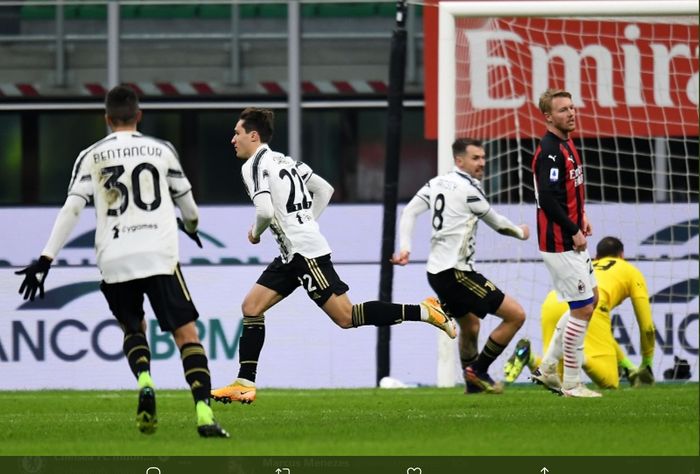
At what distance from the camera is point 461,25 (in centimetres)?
1414

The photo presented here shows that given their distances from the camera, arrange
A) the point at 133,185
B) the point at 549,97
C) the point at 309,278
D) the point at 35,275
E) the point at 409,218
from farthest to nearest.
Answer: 1. the point at 409,218
2. the point at 549,97
3. the point at 309,278
4. the point at 35,275
5. the point at 133,185

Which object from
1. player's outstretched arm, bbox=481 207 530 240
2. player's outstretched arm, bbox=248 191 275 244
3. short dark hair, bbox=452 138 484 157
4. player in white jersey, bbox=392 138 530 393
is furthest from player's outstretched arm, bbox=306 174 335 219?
short dark hair, bbox=452 138 484 157

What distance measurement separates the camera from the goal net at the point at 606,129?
13.9 metres

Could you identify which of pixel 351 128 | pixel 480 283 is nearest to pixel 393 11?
pixel 351 128

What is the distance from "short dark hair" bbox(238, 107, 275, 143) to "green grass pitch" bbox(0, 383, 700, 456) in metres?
1.67

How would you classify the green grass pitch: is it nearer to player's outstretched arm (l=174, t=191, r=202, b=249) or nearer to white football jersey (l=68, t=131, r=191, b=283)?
white football jersey (l=68, t=131, r=191, b=283)

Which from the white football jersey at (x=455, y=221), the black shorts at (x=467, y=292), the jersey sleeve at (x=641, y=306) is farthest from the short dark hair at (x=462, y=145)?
the jersey sleeve at (x=641, y=306)

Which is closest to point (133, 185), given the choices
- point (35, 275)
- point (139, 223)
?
point (139, 223)

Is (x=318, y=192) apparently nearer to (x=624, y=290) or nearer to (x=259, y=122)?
(x=259, y=122)

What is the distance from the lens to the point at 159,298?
310 inches

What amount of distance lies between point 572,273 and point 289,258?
1.77 m

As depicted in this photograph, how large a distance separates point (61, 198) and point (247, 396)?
11963 mm

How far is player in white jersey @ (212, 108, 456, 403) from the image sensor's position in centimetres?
970

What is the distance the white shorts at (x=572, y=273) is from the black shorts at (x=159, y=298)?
10.1 feet
